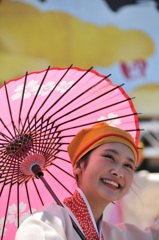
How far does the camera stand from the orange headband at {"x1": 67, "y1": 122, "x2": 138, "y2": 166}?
1.56 metres

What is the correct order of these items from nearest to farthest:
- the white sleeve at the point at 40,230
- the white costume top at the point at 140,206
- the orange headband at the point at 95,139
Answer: the white sleeve at the point at 40,230, the orange headband at the point at 95,139, the white costume top at the point at 140,206

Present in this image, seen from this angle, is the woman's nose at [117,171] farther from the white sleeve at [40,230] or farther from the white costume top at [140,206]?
Result: the white costume top at [140,206]

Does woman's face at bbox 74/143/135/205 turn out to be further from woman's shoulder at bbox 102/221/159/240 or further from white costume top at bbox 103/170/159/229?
white costume top at bbox 103/170/159/229

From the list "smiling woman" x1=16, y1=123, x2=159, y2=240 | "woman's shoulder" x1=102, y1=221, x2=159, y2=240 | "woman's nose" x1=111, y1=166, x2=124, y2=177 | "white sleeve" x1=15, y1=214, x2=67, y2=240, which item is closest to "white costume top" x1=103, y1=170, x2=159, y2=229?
"woman's shoulder" x1=102, y1=221, x2=159, y2=240

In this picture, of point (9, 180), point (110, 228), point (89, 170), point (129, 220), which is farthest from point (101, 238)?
point (129, 220)

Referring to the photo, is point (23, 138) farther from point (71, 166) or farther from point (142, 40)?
point (142, 40)

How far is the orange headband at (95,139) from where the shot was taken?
1562 mm

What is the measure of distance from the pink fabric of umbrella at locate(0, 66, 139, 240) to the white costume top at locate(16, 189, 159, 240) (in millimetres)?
241

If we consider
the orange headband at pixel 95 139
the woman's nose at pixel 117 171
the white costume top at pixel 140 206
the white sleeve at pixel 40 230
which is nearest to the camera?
the white sleeve at pixel 40 230

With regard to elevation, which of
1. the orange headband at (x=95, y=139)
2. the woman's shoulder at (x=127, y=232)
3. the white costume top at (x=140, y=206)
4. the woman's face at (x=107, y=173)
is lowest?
the white costume top at (x=140, y=206)

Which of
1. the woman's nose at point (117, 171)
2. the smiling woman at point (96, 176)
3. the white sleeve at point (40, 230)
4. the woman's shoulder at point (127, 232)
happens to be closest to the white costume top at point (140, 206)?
the woman's shoulder at point (127, 232)

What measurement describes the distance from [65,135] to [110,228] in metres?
0.46

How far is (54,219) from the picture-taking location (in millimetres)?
1299

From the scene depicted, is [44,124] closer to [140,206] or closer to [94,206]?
[94,206]
